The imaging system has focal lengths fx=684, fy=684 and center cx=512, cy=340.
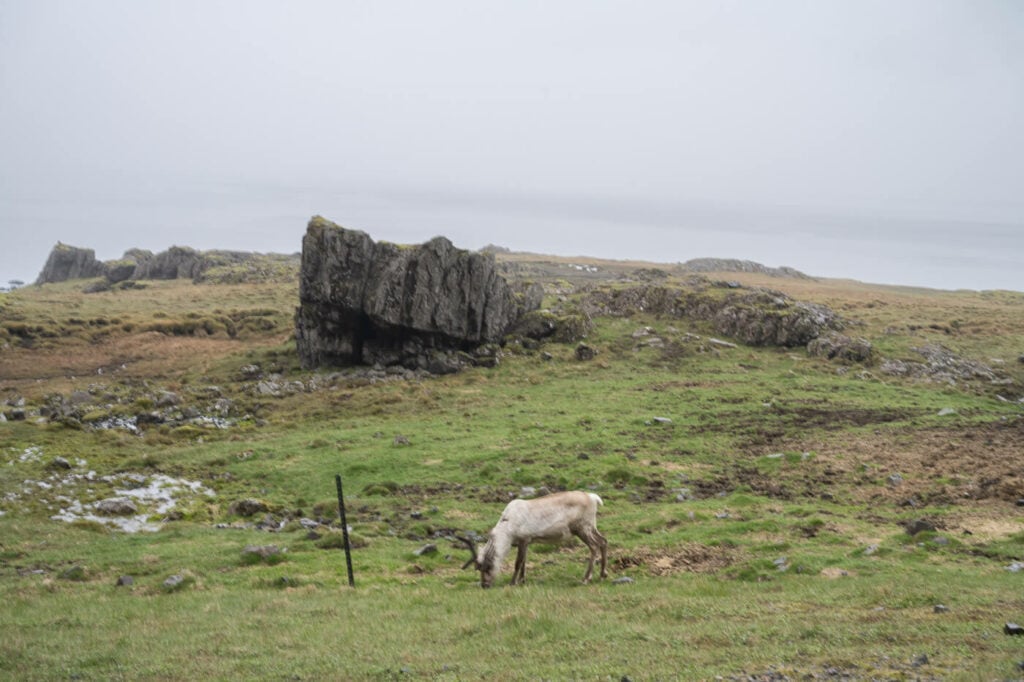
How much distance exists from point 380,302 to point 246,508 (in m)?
26.0

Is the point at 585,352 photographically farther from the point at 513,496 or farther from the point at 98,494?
the point at 98,494

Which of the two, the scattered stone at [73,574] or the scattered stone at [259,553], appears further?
the scattered stone at [259,553]

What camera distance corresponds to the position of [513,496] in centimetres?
2531

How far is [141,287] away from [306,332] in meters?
78.2

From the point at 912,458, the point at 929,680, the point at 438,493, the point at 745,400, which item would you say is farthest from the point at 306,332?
the point at 929,680

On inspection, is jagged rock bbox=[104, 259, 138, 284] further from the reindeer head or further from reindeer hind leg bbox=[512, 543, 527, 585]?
reindeer hind leg bbox=[512, 543, 527, 585]

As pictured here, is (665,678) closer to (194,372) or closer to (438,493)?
(438,493)

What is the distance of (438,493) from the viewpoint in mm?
26297

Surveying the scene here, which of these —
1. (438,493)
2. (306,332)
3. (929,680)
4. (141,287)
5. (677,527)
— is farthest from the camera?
(141,287)

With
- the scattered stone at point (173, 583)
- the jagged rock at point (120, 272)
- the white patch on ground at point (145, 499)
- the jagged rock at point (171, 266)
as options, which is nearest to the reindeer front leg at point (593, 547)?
the scattered stone at point (173, 583)

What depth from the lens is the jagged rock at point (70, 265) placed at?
140625 mm

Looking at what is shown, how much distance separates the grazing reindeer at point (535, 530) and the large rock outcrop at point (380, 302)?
3245 cm

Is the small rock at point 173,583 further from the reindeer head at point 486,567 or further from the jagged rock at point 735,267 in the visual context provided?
the jagged rock at point 735,267

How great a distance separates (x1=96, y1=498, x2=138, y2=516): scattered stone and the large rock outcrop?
1023 inches
